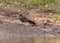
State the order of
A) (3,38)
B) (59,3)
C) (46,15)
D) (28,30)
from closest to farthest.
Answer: (3,38) < (28,30) < (46,15) < (59,3)

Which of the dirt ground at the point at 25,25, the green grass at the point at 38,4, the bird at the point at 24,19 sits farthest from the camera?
the green grass at the point at 38,4

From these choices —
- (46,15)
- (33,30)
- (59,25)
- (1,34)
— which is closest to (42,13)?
(46,15)

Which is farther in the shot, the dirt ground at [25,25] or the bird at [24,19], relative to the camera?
the bird at [24,19]

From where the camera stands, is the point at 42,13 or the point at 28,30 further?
the point at 42,13

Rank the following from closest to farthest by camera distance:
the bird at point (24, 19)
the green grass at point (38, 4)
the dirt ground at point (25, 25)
Result: the dirt ground at point (25, 25) → the bird at point (24, 19) → the green grass at point (38, 4)

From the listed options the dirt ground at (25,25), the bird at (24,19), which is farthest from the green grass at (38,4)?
the bird at (24,19)

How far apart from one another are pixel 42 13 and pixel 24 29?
3.15 meters

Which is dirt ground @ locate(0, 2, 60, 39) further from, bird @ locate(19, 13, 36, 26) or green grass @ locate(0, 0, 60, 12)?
green grass @ locate(0, 0, 60, 12)

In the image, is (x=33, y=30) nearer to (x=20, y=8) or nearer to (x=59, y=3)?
(x=20, y=8)

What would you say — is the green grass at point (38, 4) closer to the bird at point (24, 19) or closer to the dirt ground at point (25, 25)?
the dirt ground at point (25, 25)

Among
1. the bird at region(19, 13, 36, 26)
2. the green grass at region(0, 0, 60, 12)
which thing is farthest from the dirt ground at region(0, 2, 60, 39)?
the green grass at region(0, 0, 60, 12)

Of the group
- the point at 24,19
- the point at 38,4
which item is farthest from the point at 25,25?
the point at 38,4

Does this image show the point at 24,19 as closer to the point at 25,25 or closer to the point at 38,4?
the point at 25,25

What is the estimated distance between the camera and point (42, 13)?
2059cm
